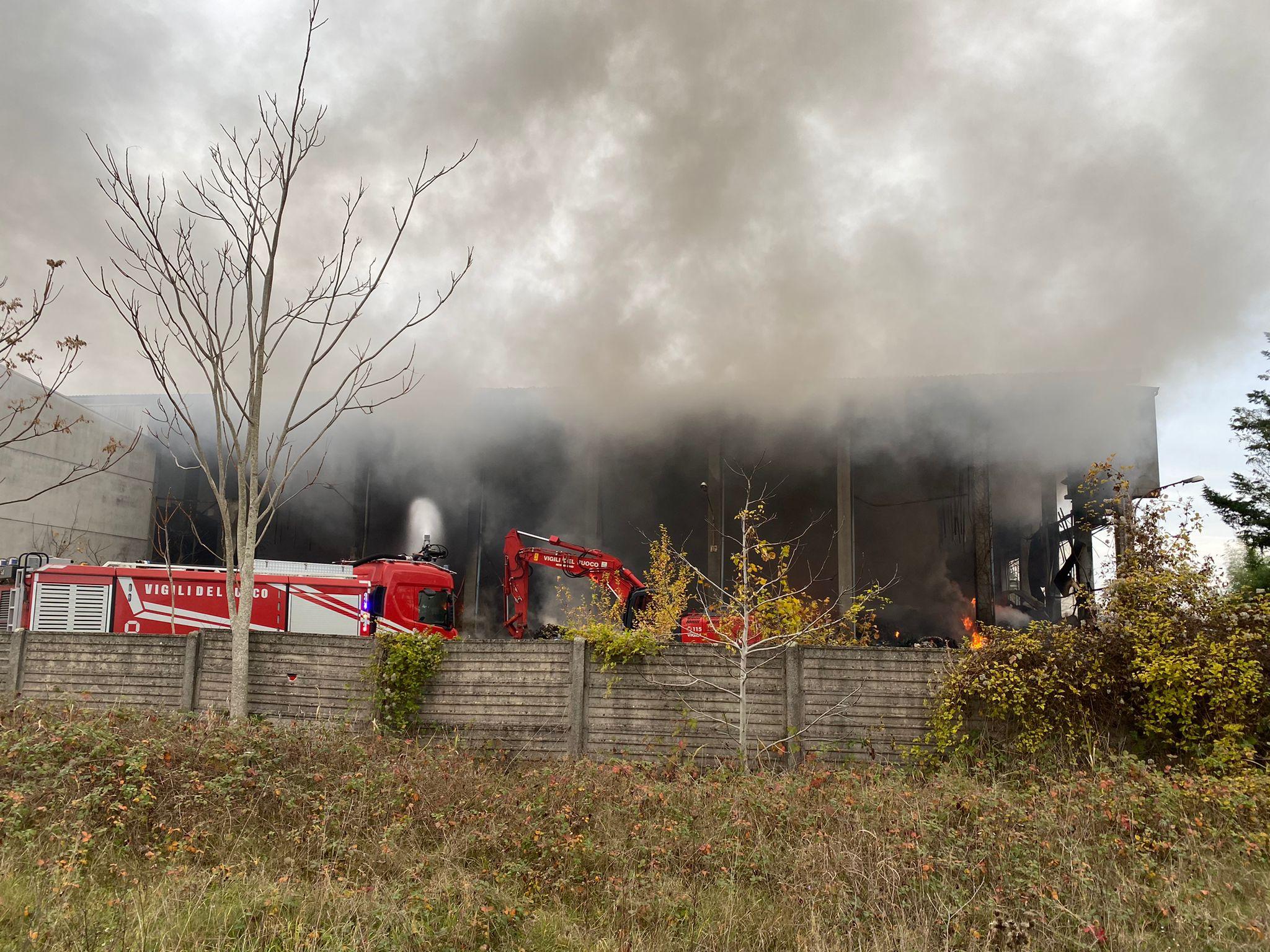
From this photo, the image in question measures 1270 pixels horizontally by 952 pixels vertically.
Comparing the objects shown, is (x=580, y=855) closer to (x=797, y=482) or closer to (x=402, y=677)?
(x=402, y=677)

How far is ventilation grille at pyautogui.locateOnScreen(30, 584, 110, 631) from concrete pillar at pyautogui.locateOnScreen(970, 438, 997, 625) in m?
22.6

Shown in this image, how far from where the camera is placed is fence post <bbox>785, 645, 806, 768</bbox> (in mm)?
8719

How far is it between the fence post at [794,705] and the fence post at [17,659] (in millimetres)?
9307

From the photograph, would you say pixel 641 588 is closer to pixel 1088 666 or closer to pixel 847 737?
pixel 847 737

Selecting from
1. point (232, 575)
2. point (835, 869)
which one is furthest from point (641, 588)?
point (835, 869)

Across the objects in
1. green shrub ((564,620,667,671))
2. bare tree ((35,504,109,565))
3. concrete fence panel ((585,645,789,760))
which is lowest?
concrete fence panel ((585,645,789,760))

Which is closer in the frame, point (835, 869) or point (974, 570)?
point (835, 869)

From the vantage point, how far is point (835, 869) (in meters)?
5.25

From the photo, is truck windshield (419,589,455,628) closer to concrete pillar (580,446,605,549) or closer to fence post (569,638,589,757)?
fence post (569,638,589,757)

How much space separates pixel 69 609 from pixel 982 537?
23460 millimetres

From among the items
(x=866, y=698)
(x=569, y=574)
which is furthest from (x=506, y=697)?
(x=569, y=574)

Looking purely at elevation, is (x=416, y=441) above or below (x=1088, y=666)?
above

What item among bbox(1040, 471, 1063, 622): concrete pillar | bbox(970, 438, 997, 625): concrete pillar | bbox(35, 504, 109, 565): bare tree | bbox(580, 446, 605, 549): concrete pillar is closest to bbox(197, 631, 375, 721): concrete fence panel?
bbox(35, 504, 109, 565): bare tree

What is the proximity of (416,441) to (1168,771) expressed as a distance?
2389 cm
